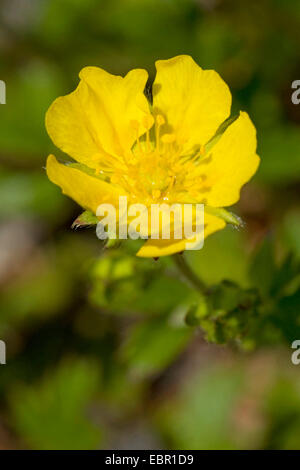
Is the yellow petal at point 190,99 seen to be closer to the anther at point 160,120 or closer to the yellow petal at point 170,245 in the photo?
the anther at point 160,120

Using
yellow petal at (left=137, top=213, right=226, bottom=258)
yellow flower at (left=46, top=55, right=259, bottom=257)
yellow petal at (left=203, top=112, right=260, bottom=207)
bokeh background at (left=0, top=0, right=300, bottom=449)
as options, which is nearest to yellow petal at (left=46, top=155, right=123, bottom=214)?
yellow flower at (left=46, top=55, right=259, bottom=257)

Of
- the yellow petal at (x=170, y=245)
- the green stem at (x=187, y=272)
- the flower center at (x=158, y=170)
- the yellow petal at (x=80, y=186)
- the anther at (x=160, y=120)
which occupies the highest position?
the anther at (x=160, y=120)

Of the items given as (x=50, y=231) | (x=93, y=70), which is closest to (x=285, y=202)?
(x=50, y=231)

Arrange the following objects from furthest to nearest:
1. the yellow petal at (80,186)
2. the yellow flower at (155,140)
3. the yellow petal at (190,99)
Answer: the yellow petal at (190,99)
the yellow flower at (155,140)
the yellow petal at (80,186)

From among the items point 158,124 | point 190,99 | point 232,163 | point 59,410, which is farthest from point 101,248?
point 232,163

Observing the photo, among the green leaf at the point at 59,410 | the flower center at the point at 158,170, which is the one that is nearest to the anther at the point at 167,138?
the flower center at the point at 158,170

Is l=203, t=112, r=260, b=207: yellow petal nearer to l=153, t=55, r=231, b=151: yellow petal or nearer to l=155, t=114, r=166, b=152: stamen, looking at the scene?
l=153, t=55, r=231, b=151: yellow petal
